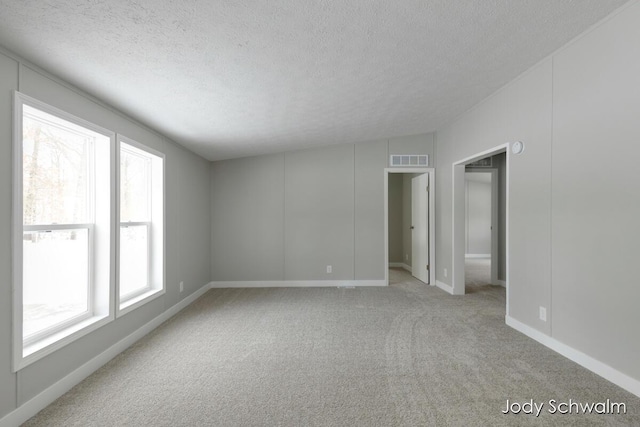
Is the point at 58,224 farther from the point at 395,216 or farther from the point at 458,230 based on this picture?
the point at 395,216

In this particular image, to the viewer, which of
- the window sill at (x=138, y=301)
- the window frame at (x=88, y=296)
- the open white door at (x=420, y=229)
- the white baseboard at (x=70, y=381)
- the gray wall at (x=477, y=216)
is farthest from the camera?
the gray wall at (x=477, y=216)

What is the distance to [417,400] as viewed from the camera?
6.72 feet

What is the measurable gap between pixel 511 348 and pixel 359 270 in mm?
2801

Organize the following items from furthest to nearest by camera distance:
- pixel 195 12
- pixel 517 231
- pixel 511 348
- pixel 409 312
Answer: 1. pixel 409 312
2. pixel 517 231
3. pixel 511 348
4. pixel 195 12

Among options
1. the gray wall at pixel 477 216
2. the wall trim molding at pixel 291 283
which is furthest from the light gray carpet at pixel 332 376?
the gray wall at pixel 477 216

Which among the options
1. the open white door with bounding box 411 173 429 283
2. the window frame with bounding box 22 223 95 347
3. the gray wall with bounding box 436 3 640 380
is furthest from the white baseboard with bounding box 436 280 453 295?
the window frame with bounding box 22 223 95 347

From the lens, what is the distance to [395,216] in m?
7.44

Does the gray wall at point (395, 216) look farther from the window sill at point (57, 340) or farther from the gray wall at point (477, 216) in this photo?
the window sill at point (57, 340)

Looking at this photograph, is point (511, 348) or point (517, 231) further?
point (517, 231)

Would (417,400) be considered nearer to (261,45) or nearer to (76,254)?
(261,45)

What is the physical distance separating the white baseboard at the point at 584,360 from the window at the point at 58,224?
3996 mm

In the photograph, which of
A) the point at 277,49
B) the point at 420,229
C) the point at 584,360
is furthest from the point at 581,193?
the point at 420,229

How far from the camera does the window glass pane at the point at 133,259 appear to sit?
3.11 m

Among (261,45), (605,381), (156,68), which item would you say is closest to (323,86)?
(261,45)
